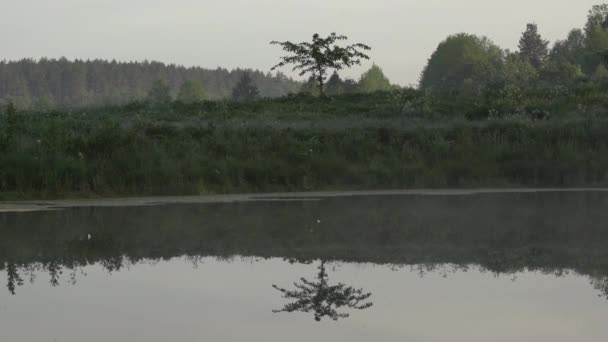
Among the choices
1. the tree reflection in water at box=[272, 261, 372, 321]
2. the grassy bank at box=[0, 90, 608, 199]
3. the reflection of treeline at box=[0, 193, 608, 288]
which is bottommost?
the reflection of treeline at box=[0, 193, 608, 288]

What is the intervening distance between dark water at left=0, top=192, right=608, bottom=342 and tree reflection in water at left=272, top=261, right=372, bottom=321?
0.06 ft

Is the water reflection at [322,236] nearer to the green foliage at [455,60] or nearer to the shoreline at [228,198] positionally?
the shoreline at [228,198]

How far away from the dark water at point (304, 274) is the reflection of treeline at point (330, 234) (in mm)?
35

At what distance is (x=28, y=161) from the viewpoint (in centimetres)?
1952

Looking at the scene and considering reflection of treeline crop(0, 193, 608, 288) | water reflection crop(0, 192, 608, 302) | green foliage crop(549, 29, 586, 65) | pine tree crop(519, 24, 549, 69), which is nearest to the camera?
water reflection crop(0, 192, 608, 302)

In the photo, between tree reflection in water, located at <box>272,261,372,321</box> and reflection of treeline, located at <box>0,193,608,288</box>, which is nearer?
tree reflection in water, located at <box>272,261,372,321</box>

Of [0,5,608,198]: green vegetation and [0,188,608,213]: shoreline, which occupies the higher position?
[0,5,608,198]: green vegetation

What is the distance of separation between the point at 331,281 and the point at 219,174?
473 inches

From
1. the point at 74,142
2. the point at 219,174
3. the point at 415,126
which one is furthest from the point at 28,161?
the point at 415,126

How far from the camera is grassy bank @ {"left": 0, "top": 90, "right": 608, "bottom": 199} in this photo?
2008cm

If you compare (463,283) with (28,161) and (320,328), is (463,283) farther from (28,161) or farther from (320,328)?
(28,161)

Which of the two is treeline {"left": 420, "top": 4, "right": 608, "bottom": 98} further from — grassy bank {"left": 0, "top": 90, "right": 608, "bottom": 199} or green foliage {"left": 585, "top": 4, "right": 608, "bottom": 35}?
grassy bank {"left": 0, "top": 90, "right": 608, "bottom": 199}

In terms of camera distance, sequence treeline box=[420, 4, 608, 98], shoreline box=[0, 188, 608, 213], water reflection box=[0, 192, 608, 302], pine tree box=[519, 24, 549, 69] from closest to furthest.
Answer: water reflection box=[0, 192, 608, 302] → shoreline box=[0, 188, 608, 213] → treeline box=[420, 4, 608, 98] → pine tree box=[519, 24, 549, 69]

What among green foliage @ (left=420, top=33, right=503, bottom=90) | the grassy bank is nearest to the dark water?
the grassy bank
